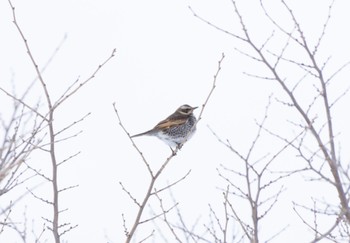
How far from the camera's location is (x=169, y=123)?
516 inches

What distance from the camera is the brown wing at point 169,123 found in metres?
13.1

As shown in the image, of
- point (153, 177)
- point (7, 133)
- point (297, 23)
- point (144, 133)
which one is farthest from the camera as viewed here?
point (144, 133)

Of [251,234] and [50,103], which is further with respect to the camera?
[251,234]

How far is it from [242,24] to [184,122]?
6400 millimetres

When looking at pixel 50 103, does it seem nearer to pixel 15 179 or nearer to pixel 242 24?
pixel 15 179

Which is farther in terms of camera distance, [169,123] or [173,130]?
[169,123]

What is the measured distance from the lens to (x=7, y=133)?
16.8 ft

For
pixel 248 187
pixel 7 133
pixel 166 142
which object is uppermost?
pixel 166 142

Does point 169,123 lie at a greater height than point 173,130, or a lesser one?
greater

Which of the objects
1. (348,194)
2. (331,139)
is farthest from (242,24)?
(348,194)

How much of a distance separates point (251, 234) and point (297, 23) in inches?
86.8

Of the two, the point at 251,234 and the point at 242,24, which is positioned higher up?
the point at 242,24

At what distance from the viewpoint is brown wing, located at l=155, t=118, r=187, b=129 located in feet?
42.8

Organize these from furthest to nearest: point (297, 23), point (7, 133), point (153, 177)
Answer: point (297, 23)
point (153, 177)
point (7, 133)
